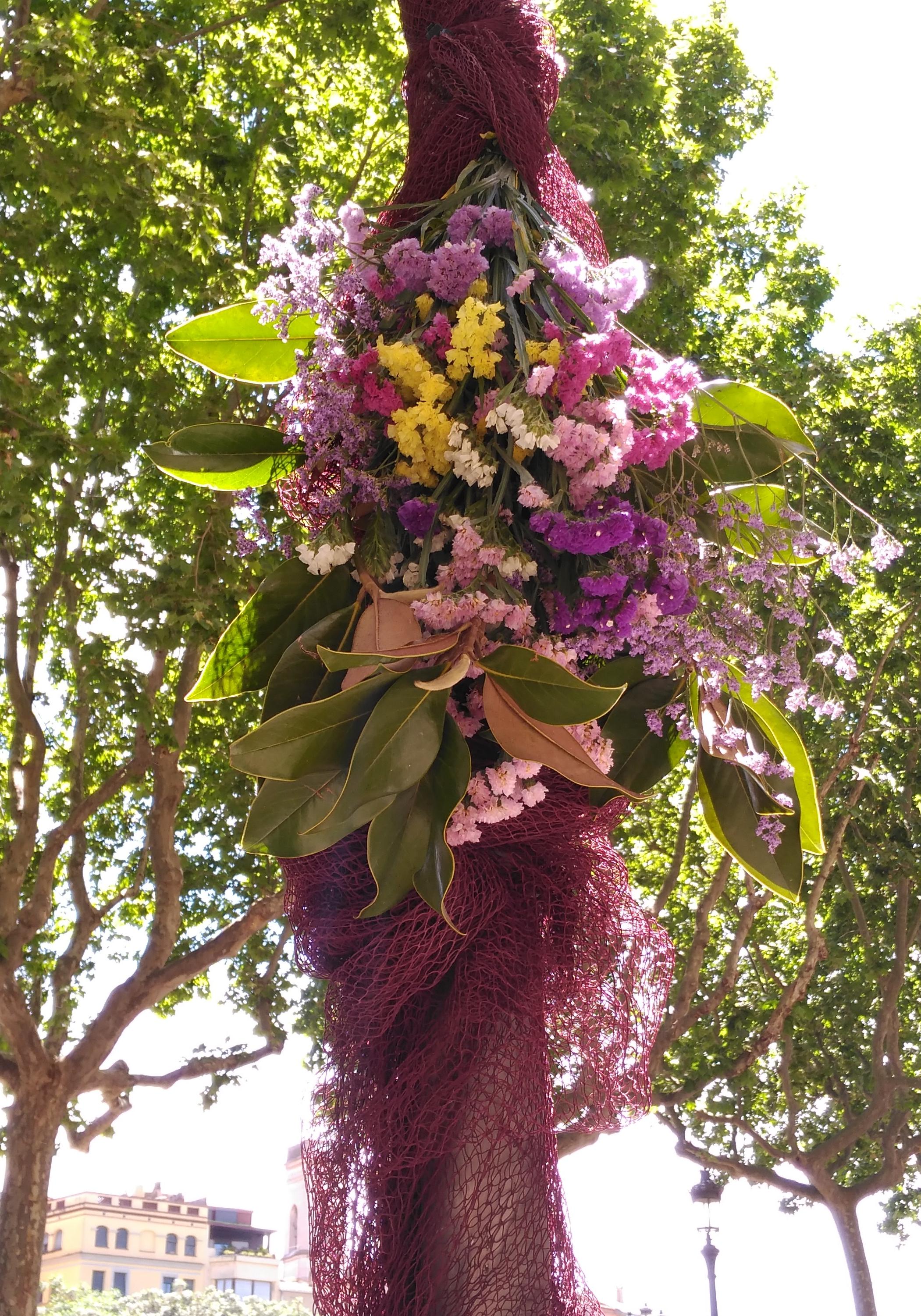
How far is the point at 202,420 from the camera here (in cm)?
632

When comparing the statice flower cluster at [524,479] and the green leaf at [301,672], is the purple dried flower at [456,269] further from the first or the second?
the green leaf at [301,672]

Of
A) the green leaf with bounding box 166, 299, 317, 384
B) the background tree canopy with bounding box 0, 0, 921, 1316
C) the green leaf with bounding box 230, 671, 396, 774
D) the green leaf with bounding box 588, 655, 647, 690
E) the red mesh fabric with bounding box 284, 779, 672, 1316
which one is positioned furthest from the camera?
the background tree canopy with bounding box 0, 0, 921, 1316

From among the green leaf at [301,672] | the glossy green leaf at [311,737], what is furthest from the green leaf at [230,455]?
the glossy green leaf at [311,737]

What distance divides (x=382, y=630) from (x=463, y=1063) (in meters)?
0.37

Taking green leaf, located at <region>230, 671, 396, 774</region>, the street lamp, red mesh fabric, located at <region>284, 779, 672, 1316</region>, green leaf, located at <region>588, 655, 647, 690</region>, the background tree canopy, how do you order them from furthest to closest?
the street lamp < the background tree canopy < green leaf, located at <region>588, 655, 647, 690</region> < red mesh fabric, located at <region>284, 779, 672, 1316</region> < green leaf, located at <region>230, 671, 396, 774</region>

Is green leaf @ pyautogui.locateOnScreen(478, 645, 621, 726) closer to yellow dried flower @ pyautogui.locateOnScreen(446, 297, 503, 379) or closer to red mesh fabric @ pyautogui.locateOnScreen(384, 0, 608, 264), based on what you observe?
yellow dried flower @ pyautogui.locateOnScreen(446, 297, 503, 379)

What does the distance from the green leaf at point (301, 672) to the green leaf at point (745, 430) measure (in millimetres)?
406

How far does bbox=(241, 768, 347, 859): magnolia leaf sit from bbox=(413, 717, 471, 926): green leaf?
0.25ft

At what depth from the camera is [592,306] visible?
3.70 ft

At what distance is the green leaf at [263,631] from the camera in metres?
1.10

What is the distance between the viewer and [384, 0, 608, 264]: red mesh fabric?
4.17 ft

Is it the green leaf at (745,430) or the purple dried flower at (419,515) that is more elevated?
the green leaf at (745,430)

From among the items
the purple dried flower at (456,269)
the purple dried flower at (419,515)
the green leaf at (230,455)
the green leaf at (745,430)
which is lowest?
the purple dried flower at (419,515)

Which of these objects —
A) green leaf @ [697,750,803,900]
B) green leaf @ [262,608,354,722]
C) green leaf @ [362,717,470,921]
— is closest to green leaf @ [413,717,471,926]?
green leaf @ [362,717,470,921]
